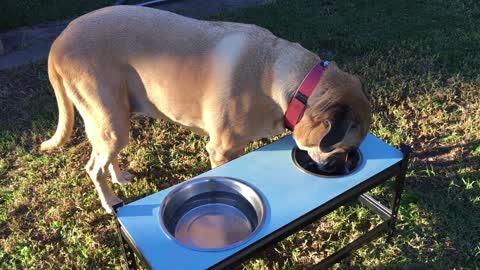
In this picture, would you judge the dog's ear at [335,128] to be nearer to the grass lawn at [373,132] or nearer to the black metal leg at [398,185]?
the black metal leg at [398,185]

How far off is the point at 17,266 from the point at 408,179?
3126 mm

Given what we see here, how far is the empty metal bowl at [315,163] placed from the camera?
302 cm

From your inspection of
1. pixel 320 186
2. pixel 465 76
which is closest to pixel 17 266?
pixel 320 186

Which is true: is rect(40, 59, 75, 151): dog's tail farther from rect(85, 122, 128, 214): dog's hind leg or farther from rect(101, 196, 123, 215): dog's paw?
rect(101, 196, 123, 215): dog's paw

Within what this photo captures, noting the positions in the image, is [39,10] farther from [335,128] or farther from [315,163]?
[335,128]

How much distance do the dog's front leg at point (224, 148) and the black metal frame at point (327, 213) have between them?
0.86m

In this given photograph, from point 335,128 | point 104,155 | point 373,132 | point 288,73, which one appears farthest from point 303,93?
point 373,132

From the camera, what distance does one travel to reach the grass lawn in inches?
136

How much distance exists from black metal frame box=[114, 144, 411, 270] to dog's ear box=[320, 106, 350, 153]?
30 cm

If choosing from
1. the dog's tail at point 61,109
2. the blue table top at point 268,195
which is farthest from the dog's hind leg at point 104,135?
the blue table top at point 268,195

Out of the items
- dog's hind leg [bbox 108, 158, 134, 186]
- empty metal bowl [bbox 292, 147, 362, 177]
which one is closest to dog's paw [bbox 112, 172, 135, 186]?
dog's hind leg [bbox 108, 158, 134, 186]

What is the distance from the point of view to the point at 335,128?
2.82 m

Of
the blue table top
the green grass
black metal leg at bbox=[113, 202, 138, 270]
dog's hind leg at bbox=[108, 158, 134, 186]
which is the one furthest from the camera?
the green grass

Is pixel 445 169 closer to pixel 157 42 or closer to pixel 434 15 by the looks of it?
pixel 157 42
